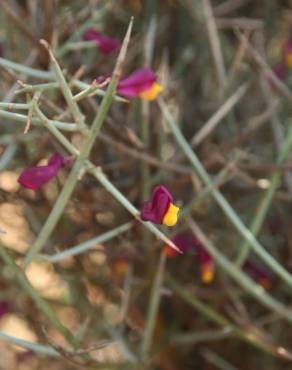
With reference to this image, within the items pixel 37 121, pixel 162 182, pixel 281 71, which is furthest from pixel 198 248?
pixel 37 121

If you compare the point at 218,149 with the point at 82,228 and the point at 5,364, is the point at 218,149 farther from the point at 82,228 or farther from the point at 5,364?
the point at 5,364

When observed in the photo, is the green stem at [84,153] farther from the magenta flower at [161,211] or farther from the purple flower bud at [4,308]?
the purple flower bud at [4,308]

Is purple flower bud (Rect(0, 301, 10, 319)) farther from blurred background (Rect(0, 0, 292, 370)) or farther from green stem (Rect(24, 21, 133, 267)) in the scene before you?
green stem (Rect(24, 21, 133, 267))

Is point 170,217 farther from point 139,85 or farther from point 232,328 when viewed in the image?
point 232,328

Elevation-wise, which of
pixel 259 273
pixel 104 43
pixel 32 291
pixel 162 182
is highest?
pixel 104 43

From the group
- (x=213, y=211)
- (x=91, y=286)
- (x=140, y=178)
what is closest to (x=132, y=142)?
(x=140, y=178)

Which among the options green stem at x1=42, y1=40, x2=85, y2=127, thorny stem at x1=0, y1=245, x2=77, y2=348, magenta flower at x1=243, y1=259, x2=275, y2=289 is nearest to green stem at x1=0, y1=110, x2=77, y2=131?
green stem at x1=42, y1=40, x2=85, y2=127
